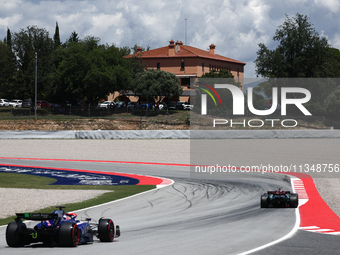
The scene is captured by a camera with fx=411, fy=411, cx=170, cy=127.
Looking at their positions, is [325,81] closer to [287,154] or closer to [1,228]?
[287,154]

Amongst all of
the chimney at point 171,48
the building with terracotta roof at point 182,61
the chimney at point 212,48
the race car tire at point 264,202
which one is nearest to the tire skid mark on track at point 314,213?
the race car tire at point 264,202

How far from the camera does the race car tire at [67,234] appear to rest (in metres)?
7.38

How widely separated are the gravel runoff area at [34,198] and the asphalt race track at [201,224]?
185cm

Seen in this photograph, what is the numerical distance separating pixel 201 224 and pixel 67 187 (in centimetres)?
908

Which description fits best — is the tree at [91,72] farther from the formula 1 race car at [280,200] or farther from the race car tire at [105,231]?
the race car tire at [105,231]

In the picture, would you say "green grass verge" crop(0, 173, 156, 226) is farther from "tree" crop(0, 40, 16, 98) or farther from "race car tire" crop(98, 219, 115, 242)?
"tree" crop(0, 40, 16, 98)

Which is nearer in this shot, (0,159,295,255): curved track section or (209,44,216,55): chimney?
(0,159,295,255): curved track section

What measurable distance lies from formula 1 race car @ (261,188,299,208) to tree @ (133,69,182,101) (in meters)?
55.2

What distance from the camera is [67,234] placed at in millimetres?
7375

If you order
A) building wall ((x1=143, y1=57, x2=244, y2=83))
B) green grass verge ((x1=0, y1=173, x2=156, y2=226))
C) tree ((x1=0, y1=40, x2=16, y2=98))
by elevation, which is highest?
building wall ((x1=143, y1=57, x2=244, y2=83))

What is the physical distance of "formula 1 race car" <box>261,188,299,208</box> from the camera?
12133 mm

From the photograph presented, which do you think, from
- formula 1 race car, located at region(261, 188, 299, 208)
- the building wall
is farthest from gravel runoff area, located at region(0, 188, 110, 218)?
the building wall

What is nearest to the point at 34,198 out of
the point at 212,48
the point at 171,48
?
the point at 171,48

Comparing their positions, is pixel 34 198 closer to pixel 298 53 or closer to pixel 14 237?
pixel 14 237
